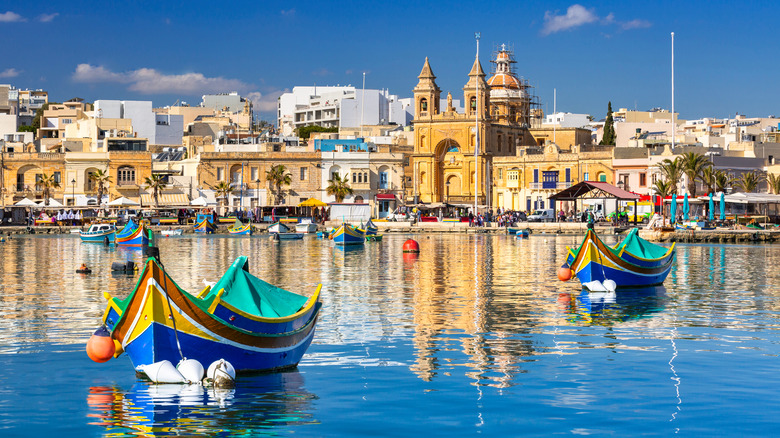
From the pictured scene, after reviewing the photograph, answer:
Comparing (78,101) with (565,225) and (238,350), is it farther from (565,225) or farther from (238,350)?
(238,350)

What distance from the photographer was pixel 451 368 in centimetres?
1786

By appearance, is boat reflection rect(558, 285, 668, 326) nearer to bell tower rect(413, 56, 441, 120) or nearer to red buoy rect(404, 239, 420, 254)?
red buoy rect(404, 239, 420, 254)

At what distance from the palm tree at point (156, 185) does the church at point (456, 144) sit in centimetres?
2550

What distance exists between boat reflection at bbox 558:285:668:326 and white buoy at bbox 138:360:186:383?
1160 centimetres

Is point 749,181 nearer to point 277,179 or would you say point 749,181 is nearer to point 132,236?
point 277,179

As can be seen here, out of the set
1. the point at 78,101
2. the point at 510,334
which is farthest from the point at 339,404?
the point at 78,101

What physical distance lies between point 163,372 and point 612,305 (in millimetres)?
16026

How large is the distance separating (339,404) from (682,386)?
599cm

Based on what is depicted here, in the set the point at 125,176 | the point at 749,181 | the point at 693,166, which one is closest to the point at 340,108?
the point at 125,176

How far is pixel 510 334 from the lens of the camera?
71.8ft

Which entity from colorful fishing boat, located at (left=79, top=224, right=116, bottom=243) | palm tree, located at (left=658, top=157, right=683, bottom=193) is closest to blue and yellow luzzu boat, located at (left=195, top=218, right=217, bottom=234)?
colorful fishing boat, located at (left=79, top=224, right=116, bottom=243)

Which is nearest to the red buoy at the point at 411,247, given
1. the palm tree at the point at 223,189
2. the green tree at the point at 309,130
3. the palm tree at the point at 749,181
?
the palm tree at the point at 223,189

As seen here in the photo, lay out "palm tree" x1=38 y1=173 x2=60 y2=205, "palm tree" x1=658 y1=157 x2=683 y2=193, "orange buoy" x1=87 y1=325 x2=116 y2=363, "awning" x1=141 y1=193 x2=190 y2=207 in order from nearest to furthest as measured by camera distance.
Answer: "orange buoy" x1=87 y1=325 x2=116 y2=363 → "palm tree" x1=658 y1=157 x2=683 y2=193 → "palm tree" x1=38 y1=173 x2=60 y2=205 → "awning" x1=141 y1=193 x2=190 y2=207

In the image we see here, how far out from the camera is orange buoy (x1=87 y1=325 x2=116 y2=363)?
16.0 meters
